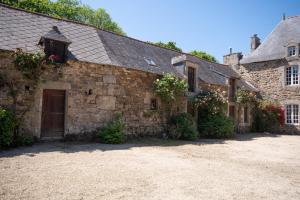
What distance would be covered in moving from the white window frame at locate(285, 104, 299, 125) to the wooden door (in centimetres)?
1538

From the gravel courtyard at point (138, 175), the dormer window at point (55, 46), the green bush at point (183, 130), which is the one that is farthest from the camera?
the green bush at point (183, 130)

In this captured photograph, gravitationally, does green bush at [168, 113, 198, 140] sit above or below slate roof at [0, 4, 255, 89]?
below

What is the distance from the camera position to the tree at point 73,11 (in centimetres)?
2069

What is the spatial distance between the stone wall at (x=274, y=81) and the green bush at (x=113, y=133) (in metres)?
13.3

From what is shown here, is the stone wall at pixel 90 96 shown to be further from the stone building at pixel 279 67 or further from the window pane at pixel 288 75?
the window pane at pixel 288 75

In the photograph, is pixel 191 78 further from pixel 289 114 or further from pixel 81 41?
pixel 289 114

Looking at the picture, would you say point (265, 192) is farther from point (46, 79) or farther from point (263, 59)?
point (263, 59)

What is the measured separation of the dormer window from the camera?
8195mm

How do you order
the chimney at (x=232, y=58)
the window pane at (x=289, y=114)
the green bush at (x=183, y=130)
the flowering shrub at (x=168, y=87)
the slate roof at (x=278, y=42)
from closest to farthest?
the flowering shrub at (x=168, y=87) → the green bush at (x=183, y=130) → the window pane at (x=289, y=114) → the slate roof at (x=278, y=42) → the chimney at (x=232, y=58)

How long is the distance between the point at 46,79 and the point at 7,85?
1179 mm

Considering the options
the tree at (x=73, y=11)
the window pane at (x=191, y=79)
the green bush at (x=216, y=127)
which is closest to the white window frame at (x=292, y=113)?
the green bush at (x=216, y=127)

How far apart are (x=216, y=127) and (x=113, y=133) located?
5.81 meters

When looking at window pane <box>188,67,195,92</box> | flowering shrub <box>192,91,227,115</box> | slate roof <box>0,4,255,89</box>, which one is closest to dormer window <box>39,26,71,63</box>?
slate roof <box>0,4,255,89</box>

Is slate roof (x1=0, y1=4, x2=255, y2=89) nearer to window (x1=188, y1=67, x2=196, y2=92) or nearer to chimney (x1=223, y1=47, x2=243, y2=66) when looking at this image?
window (x1=188, y1=67, x2=196, y2=92)
